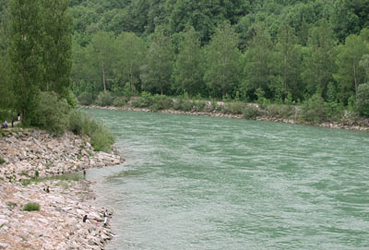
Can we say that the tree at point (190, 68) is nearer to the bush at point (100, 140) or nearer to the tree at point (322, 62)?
the tree at point (322, 62)

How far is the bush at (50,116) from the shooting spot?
113 ft

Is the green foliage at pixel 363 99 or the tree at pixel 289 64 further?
the tree at pixel 289 64

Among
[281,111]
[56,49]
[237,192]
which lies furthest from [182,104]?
[237,192]

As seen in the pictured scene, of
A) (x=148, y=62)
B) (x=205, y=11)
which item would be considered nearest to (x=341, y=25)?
(x=148, y=62)

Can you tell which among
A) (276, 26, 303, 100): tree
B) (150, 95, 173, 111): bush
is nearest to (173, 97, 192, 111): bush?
(150, 95, 173, 111): bush

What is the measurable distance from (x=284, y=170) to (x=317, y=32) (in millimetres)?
41637

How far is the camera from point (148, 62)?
96.4 metres

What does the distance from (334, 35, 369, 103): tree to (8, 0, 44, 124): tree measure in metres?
43.7

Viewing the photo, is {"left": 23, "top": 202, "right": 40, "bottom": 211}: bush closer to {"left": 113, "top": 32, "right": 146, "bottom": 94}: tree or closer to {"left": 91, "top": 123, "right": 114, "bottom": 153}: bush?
{"left": 91, "top": 123, "right": 114, "bottom": 153}: bush

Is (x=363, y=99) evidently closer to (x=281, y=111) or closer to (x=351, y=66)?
(x=351, y=66)

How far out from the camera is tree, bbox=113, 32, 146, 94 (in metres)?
96.8

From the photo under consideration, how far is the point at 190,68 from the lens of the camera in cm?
9025

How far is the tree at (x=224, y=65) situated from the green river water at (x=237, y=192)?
3457cm

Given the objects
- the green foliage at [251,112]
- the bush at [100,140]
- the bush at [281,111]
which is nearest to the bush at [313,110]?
the bush at [281,111]
